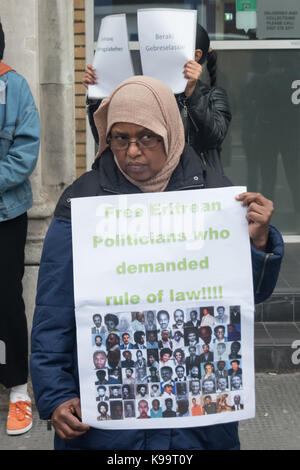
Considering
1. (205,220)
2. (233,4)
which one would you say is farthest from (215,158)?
(233,4)

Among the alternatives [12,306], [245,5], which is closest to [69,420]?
[12,306]

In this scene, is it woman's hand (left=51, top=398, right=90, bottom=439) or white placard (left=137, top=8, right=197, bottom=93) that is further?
white placard (left=137, top=8, right=197, bottom=93)

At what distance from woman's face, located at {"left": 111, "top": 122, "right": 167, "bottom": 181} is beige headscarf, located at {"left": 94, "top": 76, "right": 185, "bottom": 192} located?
19mm

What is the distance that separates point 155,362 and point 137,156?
0.58 meters

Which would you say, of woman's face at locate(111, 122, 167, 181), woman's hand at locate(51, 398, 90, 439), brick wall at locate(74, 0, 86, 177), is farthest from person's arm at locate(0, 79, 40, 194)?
brick wall at locate(74, 0, 86, 177)

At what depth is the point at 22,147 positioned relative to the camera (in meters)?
4.09

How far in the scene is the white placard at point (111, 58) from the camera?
348 centimetres

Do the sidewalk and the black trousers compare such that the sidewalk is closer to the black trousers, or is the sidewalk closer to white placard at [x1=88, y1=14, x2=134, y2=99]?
the black trousers

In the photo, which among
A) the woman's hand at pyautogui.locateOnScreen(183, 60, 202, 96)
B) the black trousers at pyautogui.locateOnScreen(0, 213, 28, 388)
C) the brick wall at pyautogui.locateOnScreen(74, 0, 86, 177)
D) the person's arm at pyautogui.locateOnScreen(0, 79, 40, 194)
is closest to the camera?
the woman's hand at pyautogui.locateOnScreen(183, 60, 202, 96)

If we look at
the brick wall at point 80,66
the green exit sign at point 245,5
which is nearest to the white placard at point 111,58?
the brick wall at point 80,66

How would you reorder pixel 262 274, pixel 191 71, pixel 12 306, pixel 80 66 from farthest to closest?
pixel 80 66 → pixel 12 306 → pixel 191 71 → pixel 262 274

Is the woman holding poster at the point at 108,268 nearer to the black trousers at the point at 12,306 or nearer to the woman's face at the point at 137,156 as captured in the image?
the woman's face at the point at 137,156

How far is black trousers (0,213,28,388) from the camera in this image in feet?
13.8

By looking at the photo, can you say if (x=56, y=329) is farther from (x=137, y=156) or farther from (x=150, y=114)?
(x=150, y=114)
